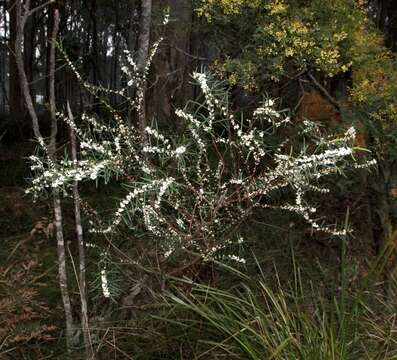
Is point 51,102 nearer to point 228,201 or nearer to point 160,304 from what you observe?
point 228,201

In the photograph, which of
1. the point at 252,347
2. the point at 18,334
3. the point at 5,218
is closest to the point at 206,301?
the point at 252,347

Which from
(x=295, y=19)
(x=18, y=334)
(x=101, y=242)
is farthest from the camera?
(x=101, y=242)

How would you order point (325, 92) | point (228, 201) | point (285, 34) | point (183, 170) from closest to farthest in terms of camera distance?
1. point (183, 170)
2. point (228, 201)
3. point (285, 34)
4. point (325, 92)

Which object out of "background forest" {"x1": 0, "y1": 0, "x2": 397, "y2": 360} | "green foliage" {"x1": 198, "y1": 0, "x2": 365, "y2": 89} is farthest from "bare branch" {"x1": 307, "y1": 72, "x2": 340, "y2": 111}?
"green foliage" {"x1": 198, "y1": 0, "x2": 365, "y2": 89}

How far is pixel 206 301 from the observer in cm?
272

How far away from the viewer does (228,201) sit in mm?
2547

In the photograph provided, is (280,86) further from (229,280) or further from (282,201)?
(229,280)

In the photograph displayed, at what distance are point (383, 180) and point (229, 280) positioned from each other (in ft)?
3.78

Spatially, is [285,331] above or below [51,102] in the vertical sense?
below

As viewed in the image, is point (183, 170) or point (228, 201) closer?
point (183, 170)

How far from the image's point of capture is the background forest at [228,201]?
2375 mm

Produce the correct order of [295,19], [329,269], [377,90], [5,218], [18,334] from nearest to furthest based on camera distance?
1. [18,334]
2. [295,19]
3. [377,90]
4. [329,269]
5. [5,218]

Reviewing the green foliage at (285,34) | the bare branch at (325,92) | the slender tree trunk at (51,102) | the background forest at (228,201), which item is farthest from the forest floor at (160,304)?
the green foliage at (285,34)

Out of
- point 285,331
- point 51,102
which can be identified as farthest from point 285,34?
point 285,331
